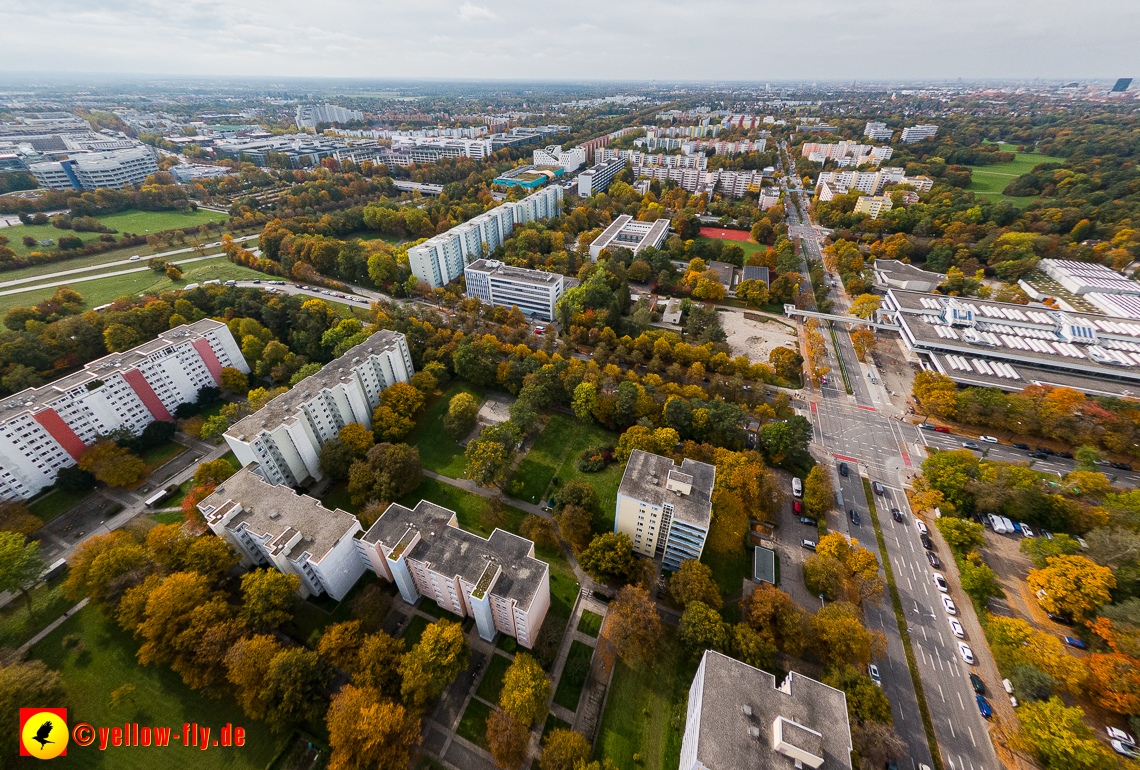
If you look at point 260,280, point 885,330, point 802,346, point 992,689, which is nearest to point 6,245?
point 260,280

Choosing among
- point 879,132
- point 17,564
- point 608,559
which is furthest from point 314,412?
point 879,132

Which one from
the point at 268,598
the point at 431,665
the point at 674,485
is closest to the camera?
the point at 431,665

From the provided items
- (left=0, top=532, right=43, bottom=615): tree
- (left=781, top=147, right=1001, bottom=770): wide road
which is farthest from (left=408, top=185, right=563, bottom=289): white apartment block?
(left=781, top=147, right=1001, bottom=770): wide road

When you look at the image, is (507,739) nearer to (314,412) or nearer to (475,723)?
(475,723)

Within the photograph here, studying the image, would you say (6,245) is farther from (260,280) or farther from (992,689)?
(992,689)

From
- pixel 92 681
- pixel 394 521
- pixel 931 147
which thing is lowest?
pixel 92 681

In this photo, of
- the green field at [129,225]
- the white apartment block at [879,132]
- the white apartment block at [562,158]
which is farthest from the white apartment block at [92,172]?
the white apartment block at [879,132]

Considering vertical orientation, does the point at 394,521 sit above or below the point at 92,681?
above
